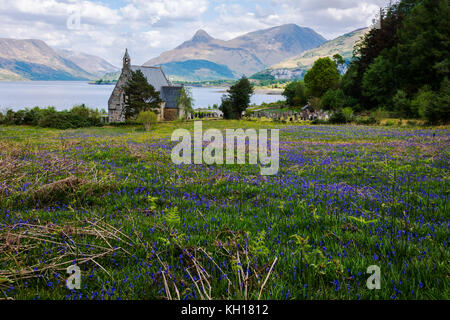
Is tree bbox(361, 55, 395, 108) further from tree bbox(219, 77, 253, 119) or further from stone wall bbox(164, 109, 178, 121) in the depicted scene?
stone wall bbox(164, 109, 178, 121)

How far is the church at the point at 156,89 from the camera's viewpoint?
86.6 meters

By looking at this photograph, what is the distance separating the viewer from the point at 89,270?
11.7 ft

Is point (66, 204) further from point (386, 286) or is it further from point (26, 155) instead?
point (26, 155)

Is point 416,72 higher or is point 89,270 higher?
point 416,72

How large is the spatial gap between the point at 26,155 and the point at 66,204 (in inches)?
314

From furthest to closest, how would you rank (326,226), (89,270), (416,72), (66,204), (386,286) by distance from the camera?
(416,72), (66,204), (326,226), (89,270), (386,286)

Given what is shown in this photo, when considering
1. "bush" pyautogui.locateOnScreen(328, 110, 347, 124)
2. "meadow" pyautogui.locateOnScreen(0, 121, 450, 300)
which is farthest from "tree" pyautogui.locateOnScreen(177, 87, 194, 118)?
"meadow" pyautogui.locateOnScreen(0, 121, 450, 300)

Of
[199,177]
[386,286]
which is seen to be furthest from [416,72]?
[386,286]

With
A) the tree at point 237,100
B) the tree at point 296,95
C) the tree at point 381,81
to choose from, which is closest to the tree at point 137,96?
the tree at point 237,100

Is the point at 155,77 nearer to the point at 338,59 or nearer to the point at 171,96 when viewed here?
the point at 171,96

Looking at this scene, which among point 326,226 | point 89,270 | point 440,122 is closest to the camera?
point 89,270

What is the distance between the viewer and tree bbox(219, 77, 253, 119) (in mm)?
87250

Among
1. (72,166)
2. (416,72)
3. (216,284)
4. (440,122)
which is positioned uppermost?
(416,72)

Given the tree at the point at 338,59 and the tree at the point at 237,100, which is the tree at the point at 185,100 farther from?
the tree at the point at 338,59
